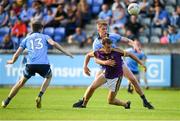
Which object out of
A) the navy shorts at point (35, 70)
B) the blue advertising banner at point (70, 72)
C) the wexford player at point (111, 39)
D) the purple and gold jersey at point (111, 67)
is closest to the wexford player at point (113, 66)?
the purple and gold jersey at point (111, 67)

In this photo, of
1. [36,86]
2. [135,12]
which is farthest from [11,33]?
[135,12]

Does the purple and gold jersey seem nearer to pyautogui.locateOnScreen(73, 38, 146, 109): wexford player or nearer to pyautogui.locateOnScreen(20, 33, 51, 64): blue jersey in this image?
pyautogui.locateOnScreen(73, 38, 146, 109): wexford player

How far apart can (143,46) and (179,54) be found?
150cm

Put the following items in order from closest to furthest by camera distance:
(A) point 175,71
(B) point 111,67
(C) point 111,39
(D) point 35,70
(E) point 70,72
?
(B) point 111,67, (C) point 111,39, (D) point 35,70, (A) point 175,71, (E) point 70,72

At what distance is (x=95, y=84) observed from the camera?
18.2m

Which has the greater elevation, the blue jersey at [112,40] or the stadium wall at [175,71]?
the blue jersey at [112,40]

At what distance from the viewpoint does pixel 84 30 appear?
108 ft

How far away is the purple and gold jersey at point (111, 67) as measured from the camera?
58.0 feet

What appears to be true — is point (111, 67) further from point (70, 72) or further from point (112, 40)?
point (70, 72)

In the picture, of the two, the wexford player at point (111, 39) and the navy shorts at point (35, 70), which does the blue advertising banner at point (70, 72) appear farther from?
the navy shorts at point (35, 70)

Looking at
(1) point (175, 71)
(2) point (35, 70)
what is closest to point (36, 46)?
(2) point (35, 70)

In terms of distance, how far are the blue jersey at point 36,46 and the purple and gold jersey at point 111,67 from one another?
5.06ft

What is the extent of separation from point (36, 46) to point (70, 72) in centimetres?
1155

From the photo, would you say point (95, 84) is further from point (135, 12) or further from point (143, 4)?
point (143, 4)
